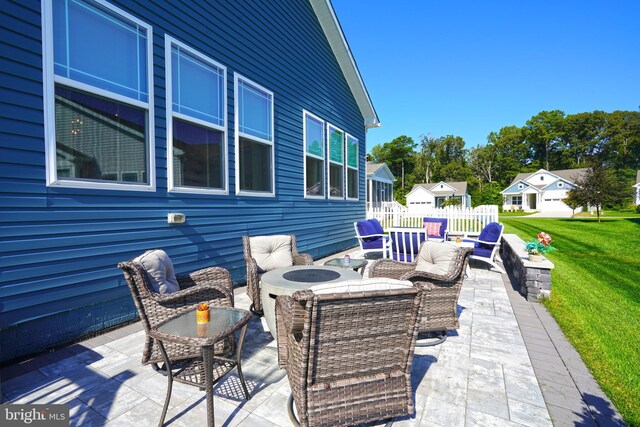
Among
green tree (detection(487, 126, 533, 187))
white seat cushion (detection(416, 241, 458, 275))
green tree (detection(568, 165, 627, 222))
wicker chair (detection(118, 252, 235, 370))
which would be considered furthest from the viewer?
green tree (detection(487, 126, 533, 187))

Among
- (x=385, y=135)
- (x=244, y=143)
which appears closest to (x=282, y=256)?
(x=244, y=143)

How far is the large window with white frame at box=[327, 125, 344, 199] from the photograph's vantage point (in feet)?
26.9

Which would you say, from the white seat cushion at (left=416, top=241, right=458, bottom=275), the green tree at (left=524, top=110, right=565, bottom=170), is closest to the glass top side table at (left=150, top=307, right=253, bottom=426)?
the white seat cushion at (left=416, top=241, right=458, bottom=275)

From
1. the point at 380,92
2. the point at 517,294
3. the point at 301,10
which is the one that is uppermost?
the point at 380,92

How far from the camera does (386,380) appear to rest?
5.67ft

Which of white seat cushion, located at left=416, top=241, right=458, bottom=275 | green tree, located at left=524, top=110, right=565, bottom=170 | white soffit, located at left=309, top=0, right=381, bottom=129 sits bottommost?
white seat cushion, located at left=416, top=241, right=458, bottom=275

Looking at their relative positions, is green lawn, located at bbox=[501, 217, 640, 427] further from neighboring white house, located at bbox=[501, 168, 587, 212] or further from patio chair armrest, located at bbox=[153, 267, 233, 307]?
neighboring white house, located at bbox=[501, 168, 587, 212]

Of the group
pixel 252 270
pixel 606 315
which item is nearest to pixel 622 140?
pixel 606 315

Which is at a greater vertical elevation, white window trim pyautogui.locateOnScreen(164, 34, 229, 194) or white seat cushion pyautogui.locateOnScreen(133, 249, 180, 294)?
white window trim pyautogui.locateOnScreen(164, 34, 229, 194)

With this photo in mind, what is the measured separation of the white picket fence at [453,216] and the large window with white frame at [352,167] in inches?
98.0

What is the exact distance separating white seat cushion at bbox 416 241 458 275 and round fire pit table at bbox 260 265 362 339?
0.87 metres

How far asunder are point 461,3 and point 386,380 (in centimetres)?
1343

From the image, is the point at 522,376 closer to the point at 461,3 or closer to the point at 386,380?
the point at 386,380

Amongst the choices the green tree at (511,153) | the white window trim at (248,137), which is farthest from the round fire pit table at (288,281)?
the green tree at (511,153)
